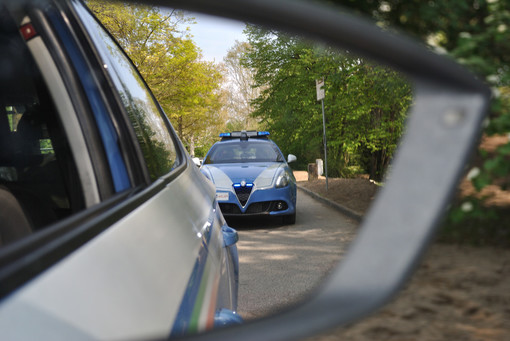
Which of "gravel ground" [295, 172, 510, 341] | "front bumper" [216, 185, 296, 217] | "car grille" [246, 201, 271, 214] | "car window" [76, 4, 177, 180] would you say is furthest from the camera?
"car grille" [246, 201, 271, 214]

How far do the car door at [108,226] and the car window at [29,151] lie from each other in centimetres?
5

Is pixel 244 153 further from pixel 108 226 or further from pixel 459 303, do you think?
pixel 108 226

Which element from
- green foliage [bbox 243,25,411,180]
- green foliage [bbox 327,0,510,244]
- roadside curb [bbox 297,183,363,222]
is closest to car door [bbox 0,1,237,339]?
green foliage [bbox 327,0,510,244]

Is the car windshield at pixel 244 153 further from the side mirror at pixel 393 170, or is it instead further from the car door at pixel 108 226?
the side mirror at pixel 393 170

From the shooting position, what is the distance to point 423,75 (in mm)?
964

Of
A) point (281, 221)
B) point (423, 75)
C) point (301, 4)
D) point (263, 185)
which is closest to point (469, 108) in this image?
point (423, 75)

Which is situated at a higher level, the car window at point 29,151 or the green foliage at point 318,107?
the green foliage at point 318,107

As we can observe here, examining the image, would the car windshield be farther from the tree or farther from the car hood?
the tree

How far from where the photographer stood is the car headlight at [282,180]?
9.56m

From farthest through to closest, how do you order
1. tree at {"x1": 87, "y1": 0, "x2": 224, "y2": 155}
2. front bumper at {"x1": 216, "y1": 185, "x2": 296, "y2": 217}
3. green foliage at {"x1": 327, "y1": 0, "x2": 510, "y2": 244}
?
tree at {"x1": 87, "y1": 0, "x2": 224, "y2": 155} → front bumper at {"x1": 216, "y1": 185, "x2": 296, "y2": 217} → green foliage at {"x1": 327, "y1": 0, "x2": 510, "y2": 244}

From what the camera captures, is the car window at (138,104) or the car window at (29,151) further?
the car window at (138,104)

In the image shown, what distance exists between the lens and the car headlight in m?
9.56

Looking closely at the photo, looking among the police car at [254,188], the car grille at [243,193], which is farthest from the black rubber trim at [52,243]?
the car grille at [243,193]

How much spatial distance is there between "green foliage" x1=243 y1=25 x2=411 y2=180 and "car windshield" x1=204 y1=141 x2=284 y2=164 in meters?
2.04
